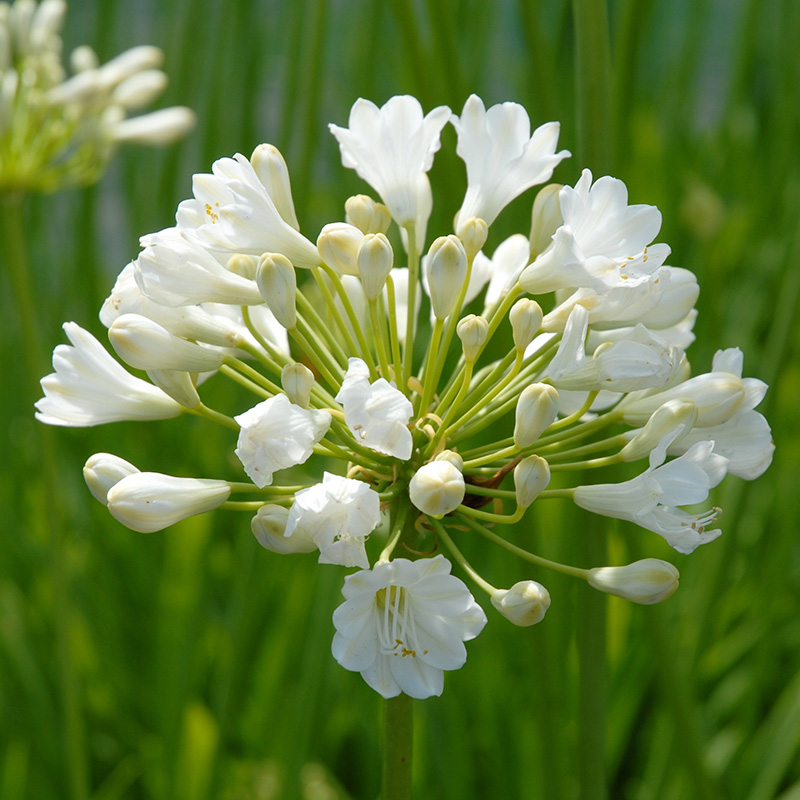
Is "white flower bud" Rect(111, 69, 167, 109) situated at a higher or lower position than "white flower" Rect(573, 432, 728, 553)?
higher

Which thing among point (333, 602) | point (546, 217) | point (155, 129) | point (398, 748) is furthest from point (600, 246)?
point (155, 129)

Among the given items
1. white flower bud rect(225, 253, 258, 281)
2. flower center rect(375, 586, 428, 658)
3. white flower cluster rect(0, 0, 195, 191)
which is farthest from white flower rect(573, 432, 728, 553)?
white flower cluster rect(0, 0, 195, 191)

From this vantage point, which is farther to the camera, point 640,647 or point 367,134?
point 640,647

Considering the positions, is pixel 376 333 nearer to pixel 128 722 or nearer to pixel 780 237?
pixel 128 722

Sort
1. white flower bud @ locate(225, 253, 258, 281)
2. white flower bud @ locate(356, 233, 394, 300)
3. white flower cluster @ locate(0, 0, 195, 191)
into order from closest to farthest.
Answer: white flower bud @ locate(356, 233, 394, 300) < white flower bud @ locate(225, 253, 258, 281) < white flower cluster @ locate(0, 0, 195, 191)

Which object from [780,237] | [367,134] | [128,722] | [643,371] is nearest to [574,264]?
[643,371]

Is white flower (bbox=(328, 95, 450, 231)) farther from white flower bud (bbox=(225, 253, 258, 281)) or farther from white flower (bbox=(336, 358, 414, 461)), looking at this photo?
white flower (bbox=(336, 358, 414, 461))

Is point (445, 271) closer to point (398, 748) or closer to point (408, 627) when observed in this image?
point (408, 627)
